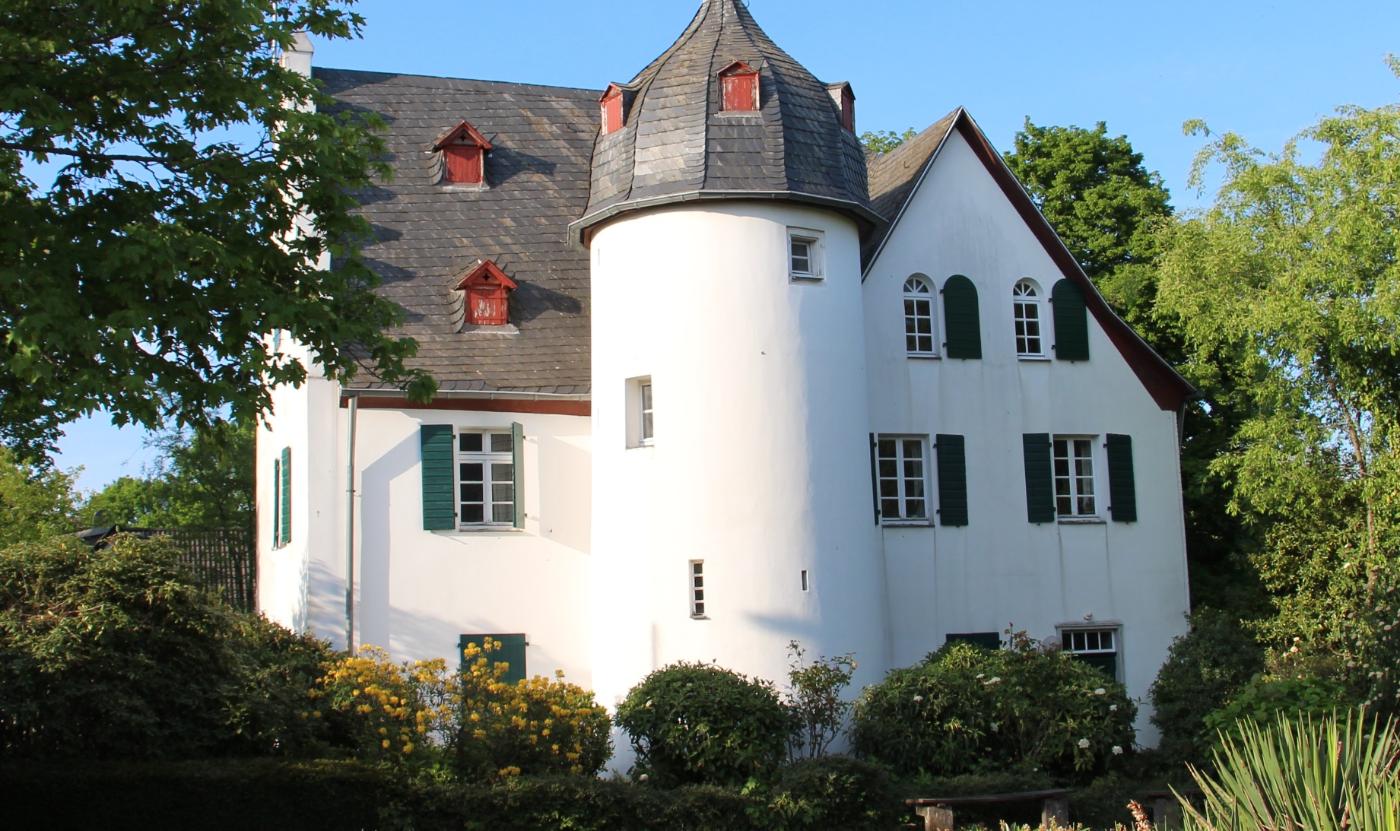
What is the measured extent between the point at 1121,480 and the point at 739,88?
327 inches

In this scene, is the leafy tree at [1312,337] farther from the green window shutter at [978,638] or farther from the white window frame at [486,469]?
the white window frame at [486,469]

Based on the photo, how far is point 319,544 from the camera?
19797 mm

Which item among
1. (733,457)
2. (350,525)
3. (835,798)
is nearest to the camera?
(835,798)

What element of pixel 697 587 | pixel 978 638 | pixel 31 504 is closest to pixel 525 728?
pixel 697 587

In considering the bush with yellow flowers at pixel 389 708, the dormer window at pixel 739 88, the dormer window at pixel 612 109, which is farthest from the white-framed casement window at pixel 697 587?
the dormer window at pixel 612 109

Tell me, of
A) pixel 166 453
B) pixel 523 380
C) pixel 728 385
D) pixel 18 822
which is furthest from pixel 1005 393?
pixel 166 453

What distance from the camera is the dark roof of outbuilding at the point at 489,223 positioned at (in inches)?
827

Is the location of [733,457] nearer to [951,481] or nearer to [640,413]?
[640,413]

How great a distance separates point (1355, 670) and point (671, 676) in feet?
27.0

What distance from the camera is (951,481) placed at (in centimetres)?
2181

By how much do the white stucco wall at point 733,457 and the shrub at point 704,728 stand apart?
147 cm

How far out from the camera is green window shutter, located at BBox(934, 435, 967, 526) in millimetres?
21719

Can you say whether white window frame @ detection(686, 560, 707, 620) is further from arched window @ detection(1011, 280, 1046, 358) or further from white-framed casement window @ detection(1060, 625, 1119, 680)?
arched window @ detection(1011, 280, 1046, 358)

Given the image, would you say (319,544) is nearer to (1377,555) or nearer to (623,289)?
(623,289)
